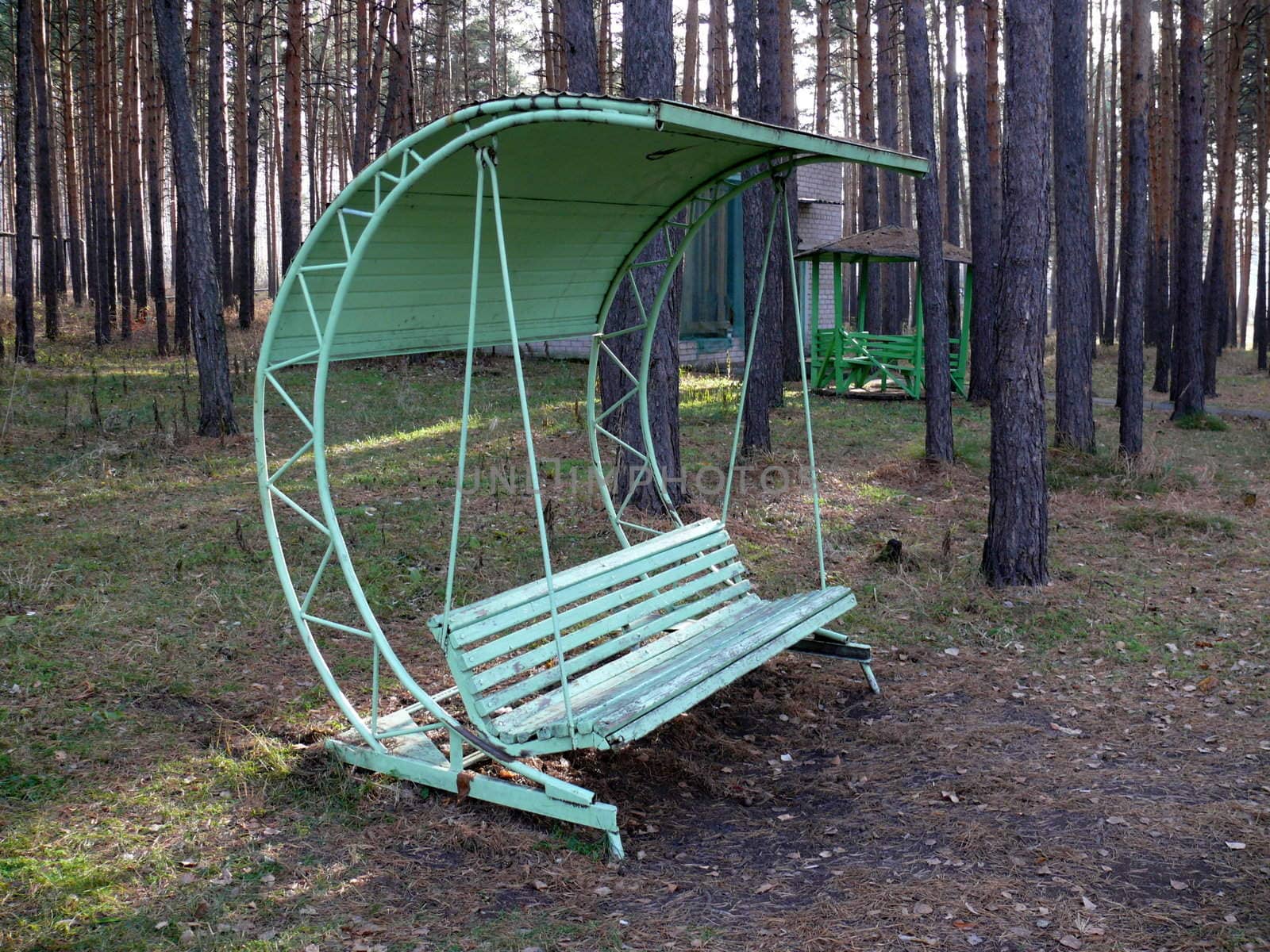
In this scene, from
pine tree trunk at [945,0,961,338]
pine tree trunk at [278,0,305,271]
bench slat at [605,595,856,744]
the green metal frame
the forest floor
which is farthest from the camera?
the green metal frame

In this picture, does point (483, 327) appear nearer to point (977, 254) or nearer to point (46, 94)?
point (977, 254)

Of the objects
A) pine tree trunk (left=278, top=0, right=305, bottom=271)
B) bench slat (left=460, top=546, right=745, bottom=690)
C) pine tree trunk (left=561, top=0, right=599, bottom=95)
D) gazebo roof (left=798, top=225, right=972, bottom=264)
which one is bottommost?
bench slat (left=460, top=546, right=745, bottom=690)

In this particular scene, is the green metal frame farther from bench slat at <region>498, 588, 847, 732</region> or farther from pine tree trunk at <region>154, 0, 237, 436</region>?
bench slat at <region>498, 588, 847, 732</region>

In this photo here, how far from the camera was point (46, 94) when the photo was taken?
734 inches

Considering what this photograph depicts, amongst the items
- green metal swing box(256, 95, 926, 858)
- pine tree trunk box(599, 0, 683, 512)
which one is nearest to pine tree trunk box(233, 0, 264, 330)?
pine tree trunk box(599, 0, 683, 512)

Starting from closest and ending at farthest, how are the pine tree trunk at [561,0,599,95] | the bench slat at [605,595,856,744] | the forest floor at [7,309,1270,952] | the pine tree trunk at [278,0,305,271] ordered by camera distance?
1. the forest floor at [7,309,1270,952]
2. the bench slat at [605,595,856,744]
3. the pine tree trunk at [561,0,599,95]
4. the pine tree trunk at [278,0,305,271]

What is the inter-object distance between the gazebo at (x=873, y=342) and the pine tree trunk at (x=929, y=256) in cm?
579

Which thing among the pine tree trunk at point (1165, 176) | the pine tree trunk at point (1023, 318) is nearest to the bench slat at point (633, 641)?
the pine tree trunk at point (1023, 318)

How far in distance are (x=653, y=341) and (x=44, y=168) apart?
14342mm

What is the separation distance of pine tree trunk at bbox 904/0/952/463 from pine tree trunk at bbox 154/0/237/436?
7707 millimetres

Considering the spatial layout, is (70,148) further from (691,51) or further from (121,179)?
(691,51)

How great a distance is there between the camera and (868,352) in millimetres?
18562

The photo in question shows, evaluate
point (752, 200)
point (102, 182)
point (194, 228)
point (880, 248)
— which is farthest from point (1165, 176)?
point (102, 182)

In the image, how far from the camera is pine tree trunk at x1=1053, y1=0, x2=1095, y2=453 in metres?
12.1
